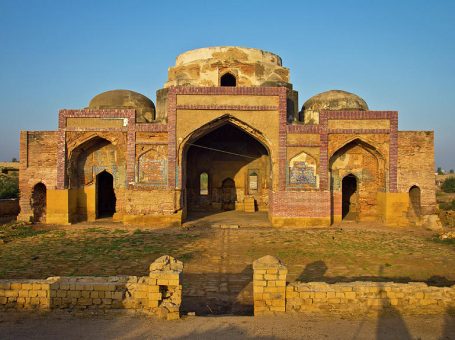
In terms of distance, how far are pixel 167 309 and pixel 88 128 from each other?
1117 centimetres

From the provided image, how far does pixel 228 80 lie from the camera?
1856 centimetres

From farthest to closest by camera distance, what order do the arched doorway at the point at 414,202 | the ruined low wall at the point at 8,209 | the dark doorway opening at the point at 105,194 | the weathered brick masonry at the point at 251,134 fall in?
the dark doorway opening at the point at 105,194 < the ruined low wall at the point at 8,209 < the arched doorway at the point at 414,202 < the weathered brick masonry at the point at 251,134

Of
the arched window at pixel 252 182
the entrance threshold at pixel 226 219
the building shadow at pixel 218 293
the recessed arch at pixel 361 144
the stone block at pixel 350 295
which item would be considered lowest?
the building shadow at pixel 218 293

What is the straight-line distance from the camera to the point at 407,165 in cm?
1500

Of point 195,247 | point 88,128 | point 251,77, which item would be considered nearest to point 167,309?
point 195,247

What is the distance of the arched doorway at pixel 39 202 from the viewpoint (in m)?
15.3

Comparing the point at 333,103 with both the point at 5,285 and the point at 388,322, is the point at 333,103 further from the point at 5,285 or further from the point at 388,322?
the point at 5,285

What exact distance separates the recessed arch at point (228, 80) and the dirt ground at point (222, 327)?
46.6 ft

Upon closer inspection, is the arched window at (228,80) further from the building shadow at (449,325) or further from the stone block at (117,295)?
the building shadow at (449,325)

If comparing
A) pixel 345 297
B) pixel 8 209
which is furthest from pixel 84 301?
pixel 8 209

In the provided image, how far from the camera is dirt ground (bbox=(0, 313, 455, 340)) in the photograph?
16.2 feet

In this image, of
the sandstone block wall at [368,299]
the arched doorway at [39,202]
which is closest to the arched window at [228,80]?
the arched doorway at [39,202]

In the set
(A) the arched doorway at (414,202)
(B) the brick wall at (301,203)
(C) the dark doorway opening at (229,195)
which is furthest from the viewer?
(C) the dark doorway opening at (229,195)

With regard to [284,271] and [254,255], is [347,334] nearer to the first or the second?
[284,271]
